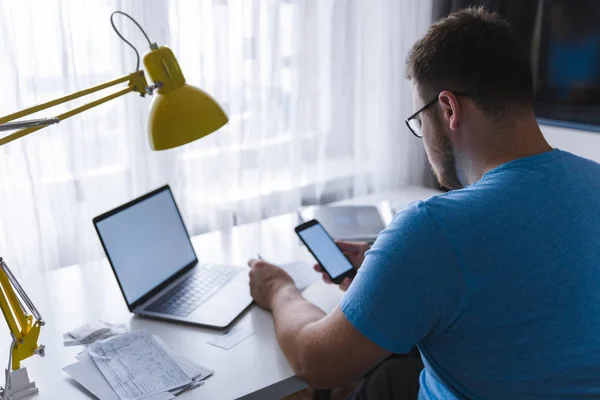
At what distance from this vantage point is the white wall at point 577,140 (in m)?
2.46

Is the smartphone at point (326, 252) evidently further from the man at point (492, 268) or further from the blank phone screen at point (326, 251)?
the man at point (492, 268)

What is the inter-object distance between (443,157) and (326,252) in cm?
55

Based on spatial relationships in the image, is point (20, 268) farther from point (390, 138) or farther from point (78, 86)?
point (390, 138)

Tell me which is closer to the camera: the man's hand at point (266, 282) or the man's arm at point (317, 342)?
the man's arm at point (317, 342)

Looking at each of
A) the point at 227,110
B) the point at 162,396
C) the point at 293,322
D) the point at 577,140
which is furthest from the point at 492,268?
the point at 577,140

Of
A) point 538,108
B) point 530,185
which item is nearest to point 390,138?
point 538,108

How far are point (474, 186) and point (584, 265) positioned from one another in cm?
21

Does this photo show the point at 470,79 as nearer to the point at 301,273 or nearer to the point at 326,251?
the point at 326,251

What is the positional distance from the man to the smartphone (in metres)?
0.51

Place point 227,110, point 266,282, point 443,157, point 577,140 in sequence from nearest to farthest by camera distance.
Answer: point 443,157
point 266,282
point 227,110
point 577,140

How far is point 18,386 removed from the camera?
116 cm

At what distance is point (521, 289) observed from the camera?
94 centimetres

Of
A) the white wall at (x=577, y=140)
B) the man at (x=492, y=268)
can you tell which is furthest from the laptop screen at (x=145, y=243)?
the white wall at (x=577, y=140)

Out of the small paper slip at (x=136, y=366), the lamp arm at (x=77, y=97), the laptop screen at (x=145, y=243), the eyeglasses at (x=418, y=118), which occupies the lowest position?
the small paper slip at (x=136, y=366)
